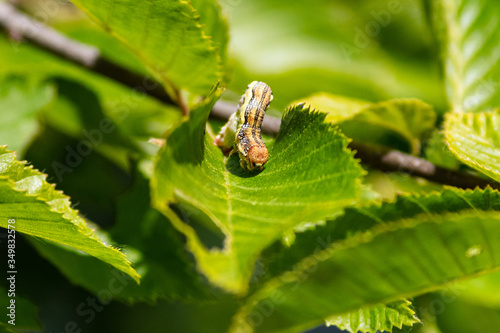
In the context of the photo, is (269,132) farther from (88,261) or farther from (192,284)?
(88,261)

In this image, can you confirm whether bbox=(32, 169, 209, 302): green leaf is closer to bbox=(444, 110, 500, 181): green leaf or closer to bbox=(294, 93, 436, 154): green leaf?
bbox=(294, 93, 436, 154): green leaf

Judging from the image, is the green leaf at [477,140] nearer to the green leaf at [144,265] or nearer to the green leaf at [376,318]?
the green leaf at [376,318]

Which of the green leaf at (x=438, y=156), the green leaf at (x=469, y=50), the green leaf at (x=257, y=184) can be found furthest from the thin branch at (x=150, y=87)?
the green leaf at (x=469, y=50)

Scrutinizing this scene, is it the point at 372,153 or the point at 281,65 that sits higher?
the point at 281,65

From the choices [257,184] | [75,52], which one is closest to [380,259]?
[257,184]

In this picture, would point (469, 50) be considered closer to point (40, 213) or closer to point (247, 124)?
point (247, 124)

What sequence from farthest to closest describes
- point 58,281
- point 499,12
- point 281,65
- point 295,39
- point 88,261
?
point 295,39 < point 281,65 < point 58,281 < point 499,12 < point 88,261

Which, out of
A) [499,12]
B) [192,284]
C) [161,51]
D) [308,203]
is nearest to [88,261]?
[192,284]
